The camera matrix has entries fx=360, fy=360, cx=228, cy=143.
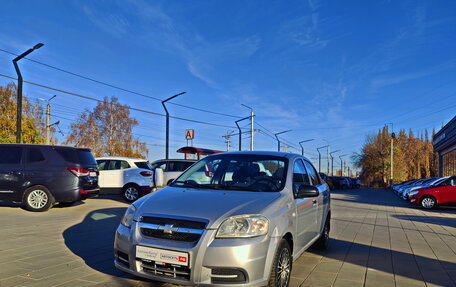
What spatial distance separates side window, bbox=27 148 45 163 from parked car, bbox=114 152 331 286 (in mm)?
7123

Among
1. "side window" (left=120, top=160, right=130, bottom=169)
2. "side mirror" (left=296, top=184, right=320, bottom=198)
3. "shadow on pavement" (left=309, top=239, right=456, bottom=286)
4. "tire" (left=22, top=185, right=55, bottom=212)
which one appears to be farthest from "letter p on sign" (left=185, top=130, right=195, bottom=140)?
"side mirror" (left=296, top=184, right=320, bottom=198)

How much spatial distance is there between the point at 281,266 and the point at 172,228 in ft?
4.13

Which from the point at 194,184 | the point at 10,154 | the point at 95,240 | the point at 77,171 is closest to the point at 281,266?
the point at 194,184

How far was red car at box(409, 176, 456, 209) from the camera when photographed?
15359 mm

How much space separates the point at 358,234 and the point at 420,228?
8.19 ft

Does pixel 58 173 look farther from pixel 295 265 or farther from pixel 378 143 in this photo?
pixel 378 143

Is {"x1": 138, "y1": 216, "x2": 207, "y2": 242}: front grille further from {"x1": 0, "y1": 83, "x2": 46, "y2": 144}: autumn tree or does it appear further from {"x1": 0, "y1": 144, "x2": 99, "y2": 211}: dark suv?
{"x1": 0, "y1": 83, "x2": 46, "y2": 144}: autumn tree

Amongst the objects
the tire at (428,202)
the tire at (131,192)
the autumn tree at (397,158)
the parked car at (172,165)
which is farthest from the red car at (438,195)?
the autumn tree at (397,158)

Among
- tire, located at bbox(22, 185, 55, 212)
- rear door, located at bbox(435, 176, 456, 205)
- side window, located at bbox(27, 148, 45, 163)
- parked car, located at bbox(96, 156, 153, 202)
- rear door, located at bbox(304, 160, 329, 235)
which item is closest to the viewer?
rear door, located at bbox(304, 160, 329, 235)

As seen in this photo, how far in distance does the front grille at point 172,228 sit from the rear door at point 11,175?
7.85 metres

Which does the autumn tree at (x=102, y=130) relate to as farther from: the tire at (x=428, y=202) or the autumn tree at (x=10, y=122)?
the tire at (x=428, y=202)

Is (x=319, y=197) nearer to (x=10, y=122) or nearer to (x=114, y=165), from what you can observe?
(x=114, y=165)

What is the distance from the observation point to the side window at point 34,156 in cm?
999

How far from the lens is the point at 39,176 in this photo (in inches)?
389
